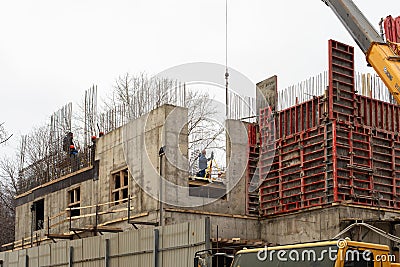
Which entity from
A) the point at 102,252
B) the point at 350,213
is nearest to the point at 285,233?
the point at 350,213

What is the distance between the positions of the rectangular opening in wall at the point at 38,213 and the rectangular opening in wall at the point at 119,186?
8072mm

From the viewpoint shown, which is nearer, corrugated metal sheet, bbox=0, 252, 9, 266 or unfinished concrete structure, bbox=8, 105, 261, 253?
unfinished concrete structure, bbox=8, 105, 261, 253

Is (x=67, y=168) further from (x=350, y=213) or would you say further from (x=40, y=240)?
(x=350, y=213)

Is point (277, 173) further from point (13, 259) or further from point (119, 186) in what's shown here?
point (13, 259)

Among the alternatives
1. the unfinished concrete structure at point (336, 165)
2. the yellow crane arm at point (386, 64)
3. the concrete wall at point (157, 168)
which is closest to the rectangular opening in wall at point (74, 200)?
the concrete wall at point (157, 168)

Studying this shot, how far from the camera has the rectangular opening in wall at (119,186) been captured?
82.4ft

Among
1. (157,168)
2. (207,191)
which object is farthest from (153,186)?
(207,191)

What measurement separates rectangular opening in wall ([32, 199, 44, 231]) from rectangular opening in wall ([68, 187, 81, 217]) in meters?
3.91

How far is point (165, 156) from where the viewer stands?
22812 mm

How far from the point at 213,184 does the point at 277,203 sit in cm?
271

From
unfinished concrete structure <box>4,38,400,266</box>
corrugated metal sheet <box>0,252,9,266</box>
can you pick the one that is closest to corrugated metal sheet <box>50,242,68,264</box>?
unfinished concrete structure <box>4,38,400,266</box>

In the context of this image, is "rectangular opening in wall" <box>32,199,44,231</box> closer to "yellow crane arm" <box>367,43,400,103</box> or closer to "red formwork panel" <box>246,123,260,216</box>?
"red formwork panel" <box>246,123,260,216</box>

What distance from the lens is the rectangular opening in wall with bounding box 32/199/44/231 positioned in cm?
3272

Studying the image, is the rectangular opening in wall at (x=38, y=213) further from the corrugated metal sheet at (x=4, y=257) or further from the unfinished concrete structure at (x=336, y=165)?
the unfinished concrete structure at (x=336, y=165)
